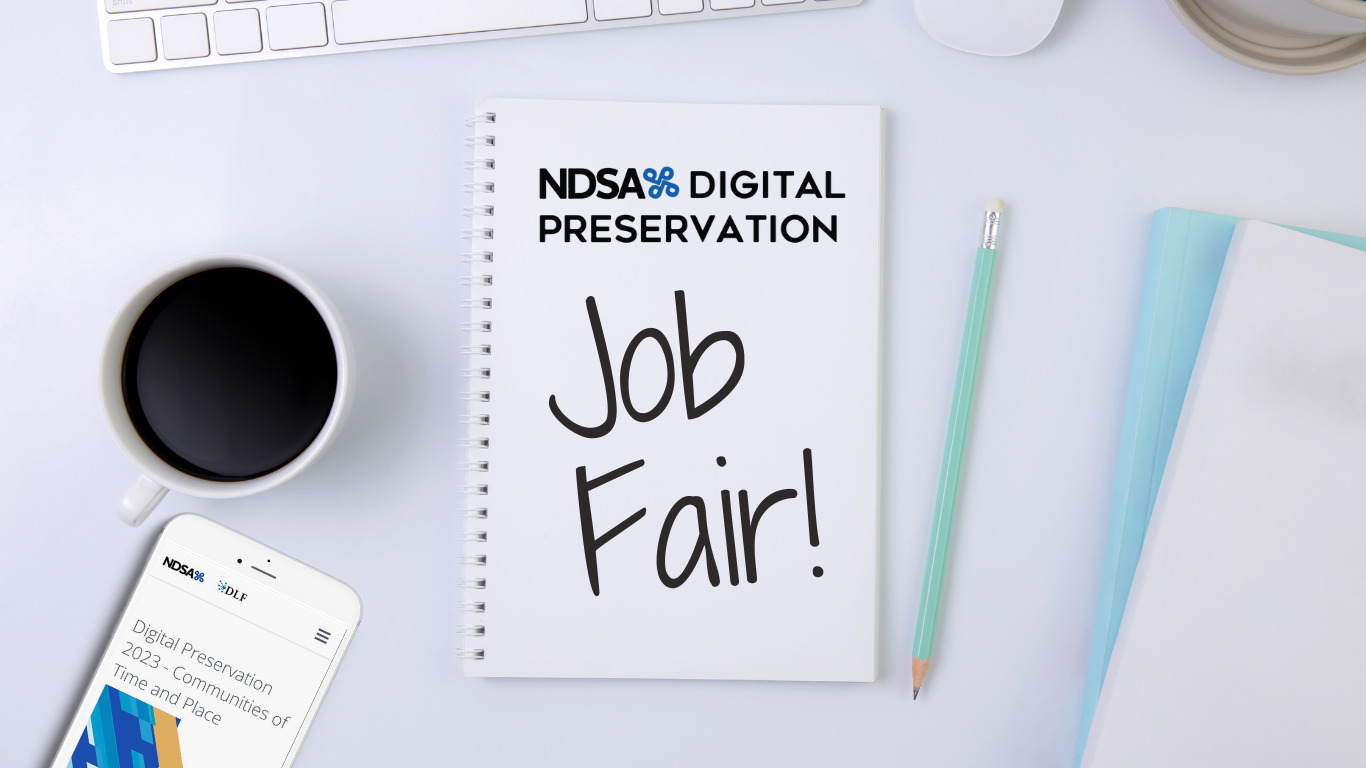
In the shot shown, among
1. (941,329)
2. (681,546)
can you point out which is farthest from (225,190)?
(941,329)

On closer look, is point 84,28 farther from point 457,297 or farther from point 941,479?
point 941,479

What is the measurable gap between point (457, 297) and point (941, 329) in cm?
34

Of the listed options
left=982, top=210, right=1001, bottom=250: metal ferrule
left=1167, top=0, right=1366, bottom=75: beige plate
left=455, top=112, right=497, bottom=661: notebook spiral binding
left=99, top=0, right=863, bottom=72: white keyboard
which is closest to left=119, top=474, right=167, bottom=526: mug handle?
left=455, top=112, right=497, bottom=661: notebook spiral binding

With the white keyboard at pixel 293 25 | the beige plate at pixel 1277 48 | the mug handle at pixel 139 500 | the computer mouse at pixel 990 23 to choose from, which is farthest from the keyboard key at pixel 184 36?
the beige plate at pixel 1277 48

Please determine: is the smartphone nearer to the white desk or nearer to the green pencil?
the white desk

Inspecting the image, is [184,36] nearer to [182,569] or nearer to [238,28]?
[238,28]

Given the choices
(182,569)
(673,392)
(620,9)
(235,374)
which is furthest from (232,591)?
(620,9)

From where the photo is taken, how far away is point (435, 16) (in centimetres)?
51

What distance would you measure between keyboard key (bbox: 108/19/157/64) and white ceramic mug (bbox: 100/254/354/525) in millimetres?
185

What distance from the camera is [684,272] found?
0.51m

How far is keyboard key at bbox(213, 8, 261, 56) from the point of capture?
0.51 metres

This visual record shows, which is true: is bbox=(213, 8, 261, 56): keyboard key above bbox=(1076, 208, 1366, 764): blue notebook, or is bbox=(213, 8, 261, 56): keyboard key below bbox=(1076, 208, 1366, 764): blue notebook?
above

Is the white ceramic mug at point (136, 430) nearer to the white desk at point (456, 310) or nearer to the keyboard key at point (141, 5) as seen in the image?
the white desk at point (456, 310)

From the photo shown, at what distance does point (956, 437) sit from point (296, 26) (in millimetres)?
537
